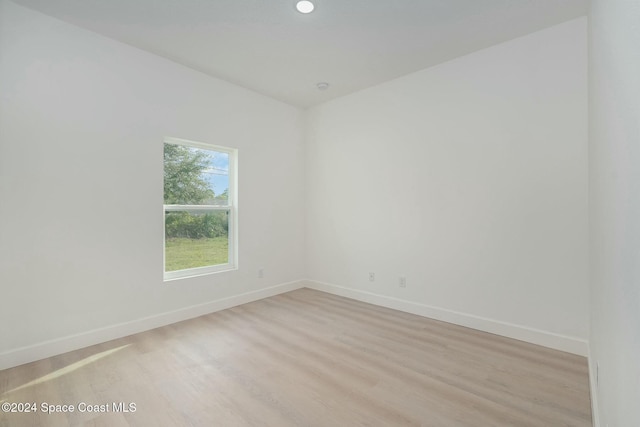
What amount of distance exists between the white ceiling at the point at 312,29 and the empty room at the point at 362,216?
0.08 feet

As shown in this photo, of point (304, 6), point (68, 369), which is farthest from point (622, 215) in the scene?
point (68, 369)

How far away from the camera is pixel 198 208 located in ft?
11.4

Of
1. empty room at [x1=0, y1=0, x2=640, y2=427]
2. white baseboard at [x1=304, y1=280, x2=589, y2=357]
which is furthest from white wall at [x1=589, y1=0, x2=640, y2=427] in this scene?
white baseboard at [x1=304, y1=280, x2=589, y2=357]

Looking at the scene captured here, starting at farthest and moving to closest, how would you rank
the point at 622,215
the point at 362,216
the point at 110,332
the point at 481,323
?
the point at 362,216, the point at 481,323, the point at 110,332, the point at 622,215

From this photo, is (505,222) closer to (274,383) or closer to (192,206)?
(274,383)

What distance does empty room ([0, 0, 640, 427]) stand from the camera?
1.88 m

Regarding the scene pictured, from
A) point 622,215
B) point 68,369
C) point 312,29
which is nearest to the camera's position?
point 622,215

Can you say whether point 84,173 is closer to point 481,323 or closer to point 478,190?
point 478,190

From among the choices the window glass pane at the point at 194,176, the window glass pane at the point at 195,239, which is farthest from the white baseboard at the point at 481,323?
the window glass pane at the point at 194,176

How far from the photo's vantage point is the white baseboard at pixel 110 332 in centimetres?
229

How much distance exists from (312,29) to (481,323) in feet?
10.8

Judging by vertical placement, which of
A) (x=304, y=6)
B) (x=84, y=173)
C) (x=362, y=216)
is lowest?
(x=362, y=216)

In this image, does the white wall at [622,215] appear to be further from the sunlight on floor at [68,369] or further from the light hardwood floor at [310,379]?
the sunlight on floor at [68,369]

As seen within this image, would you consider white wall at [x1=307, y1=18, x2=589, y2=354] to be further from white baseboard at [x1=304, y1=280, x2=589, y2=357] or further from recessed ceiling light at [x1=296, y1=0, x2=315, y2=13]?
recessed ceiling light at [x1=296, y1=0, x2=315, y2=13]
